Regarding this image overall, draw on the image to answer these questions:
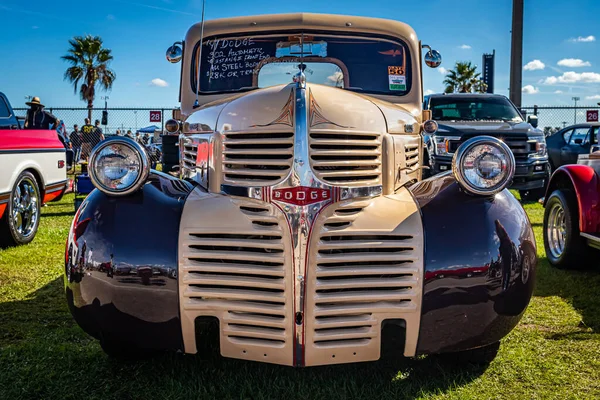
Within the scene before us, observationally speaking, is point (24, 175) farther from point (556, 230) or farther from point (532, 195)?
point (532, 195)

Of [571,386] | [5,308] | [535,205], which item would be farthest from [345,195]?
[535,205]

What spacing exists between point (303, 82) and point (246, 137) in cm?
42

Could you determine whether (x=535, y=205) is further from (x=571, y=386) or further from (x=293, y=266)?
(x=293, y=266)

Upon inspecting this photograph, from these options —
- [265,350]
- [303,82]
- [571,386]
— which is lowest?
[571,386]

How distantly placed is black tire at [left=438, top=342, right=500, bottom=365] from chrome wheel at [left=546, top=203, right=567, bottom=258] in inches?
114

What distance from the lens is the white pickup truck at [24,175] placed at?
6281mm

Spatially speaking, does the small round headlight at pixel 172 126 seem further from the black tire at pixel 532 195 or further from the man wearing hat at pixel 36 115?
the black tire at pixel 532 195

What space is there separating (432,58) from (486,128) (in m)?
5.48

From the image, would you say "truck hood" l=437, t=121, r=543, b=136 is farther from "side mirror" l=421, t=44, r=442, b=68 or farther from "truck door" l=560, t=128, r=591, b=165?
"side mirror" l=421, t=44, r=442, b=68

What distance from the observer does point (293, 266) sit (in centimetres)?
258

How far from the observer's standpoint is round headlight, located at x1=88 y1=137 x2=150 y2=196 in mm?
2830

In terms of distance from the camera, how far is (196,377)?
Answer: 119 inches

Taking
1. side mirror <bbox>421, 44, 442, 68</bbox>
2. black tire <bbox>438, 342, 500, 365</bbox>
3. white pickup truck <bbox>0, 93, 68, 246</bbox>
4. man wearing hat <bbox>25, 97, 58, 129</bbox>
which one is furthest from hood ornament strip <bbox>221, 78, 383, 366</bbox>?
man wearing hat <bbox>25, 97, 58, 129</bbox>

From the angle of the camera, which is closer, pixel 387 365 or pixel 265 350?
pixel 265 350
